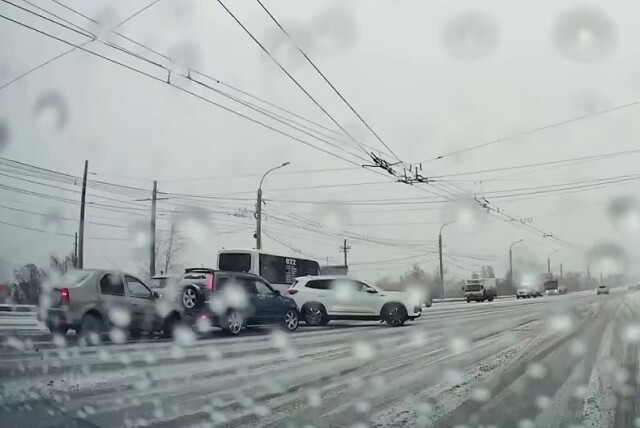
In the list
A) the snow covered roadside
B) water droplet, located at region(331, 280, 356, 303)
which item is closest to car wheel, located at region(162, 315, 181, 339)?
water droplet, located at region(331, 280, 356, 303)

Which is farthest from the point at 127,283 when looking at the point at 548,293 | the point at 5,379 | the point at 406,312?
the point at 548,293

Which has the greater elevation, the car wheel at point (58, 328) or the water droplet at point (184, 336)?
the car wheel at point (58, 328)

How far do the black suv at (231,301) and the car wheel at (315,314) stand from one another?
2.37 metres

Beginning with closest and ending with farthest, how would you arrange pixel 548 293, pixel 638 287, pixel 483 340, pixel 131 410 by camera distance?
1. pixel 131 410
2. pixel 483 340
3. pixel 548 293
4. pixel 638 287

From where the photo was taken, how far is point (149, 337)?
1548 cm

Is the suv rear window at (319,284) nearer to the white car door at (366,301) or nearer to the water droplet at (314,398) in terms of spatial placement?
the white car door at (366,301)

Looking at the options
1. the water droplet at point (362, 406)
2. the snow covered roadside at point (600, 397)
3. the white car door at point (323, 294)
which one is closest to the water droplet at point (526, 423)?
the snow covered roadside at point (600, 397)

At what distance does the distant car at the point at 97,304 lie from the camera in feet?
42.7

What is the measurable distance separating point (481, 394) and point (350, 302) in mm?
12803

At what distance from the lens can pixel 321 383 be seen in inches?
336

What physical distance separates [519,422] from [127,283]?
33.4ft

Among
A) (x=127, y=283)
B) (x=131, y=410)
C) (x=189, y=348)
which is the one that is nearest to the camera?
(x=131, y=410)

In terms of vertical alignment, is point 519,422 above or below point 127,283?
below

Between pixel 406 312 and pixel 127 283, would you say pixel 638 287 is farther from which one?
pixel 127 283
